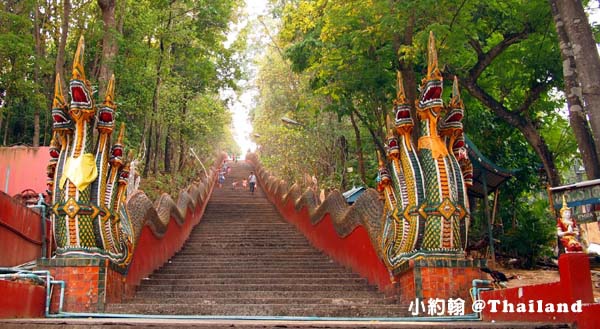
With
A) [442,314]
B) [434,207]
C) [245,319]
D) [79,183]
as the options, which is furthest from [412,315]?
[79,183]

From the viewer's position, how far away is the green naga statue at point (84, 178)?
256 inches

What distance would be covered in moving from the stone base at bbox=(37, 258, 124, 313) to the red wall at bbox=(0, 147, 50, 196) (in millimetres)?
6344

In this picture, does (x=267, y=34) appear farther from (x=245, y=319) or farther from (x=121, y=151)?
(x=245, y=319)

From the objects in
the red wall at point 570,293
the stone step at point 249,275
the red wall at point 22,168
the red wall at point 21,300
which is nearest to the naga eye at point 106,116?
the red wall at point 21,300

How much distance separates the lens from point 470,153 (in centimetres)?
990

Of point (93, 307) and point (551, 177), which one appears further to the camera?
point (551, 177)

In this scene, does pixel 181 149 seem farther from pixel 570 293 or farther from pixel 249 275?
pixel 570 293

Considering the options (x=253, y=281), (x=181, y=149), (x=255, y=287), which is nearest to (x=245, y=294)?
(x=255, y=287)

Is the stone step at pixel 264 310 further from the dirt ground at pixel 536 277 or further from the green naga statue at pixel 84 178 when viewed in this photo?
the dirt ground at pixel 536 277

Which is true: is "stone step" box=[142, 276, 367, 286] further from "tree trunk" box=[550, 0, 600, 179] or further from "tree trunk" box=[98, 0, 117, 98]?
"tree trunk" box=[98, 0, 117, 98]

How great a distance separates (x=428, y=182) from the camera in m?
6.66

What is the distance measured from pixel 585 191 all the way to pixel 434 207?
167 centimetres

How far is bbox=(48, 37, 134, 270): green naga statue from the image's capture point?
256 inches

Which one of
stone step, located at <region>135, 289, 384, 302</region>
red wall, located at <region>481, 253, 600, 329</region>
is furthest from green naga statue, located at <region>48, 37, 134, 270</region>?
red wall, located at <region>481, 253, 600, 329</region>
